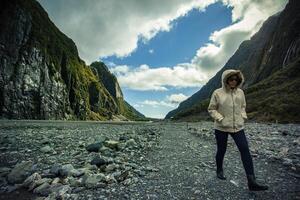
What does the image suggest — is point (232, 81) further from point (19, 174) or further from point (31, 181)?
point (19, 174)

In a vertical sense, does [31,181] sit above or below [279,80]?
below

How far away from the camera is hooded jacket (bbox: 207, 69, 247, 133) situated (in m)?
8.46

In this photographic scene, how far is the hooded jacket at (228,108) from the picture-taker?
27.8 ft

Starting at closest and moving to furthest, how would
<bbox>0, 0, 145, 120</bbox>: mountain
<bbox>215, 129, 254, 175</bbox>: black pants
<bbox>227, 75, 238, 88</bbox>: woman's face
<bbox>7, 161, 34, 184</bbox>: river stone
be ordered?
<bbox>215, 129, 254, 175</bbox>: black pants, <bbox>227, 75, 238, 88</bbox>: woman's face, <bbox>7, 161, 34, 184</bbox>: river stone, <bbox>0, 0, 145, 120</bbox>: mountain

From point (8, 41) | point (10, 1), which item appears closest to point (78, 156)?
point (8, 41)

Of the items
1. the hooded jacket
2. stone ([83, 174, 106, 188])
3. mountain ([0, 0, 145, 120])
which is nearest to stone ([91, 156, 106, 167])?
stone ([83, 174, 106, 188])

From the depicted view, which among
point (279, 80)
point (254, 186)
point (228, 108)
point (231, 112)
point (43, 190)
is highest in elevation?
point (279, 80)

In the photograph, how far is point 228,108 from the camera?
28.1 feet

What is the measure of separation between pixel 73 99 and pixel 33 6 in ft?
195

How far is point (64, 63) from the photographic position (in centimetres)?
15825

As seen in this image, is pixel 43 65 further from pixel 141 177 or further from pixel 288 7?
pixel 288 7

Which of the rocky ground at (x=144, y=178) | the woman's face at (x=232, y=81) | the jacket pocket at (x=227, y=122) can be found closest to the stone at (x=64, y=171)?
the rocky ground at (x=144, y=178)

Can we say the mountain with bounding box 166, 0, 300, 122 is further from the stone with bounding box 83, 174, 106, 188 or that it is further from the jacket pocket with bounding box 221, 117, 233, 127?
the stone with bounding box 83, 174, 106, 188

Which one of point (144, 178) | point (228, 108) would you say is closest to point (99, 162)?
point (144, 178)
